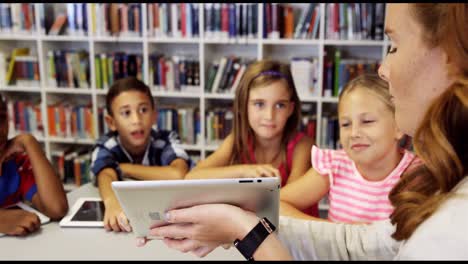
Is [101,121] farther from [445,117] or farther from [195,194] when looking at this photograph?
[445,117]

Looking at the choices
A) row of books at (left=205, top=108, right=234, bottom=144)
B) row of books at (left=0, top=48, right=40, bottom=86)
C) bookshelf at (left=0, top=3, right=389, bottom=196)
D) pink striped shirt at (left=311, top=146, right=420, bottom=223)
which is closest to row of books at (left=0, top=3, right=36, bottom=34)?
bookshelf at (left=0, top=3, right=389, bottom=196)

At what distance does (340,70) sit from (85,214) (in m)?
2.31

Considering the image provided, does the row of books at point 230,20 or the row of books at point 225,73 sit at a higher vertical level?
the row of books at point 230,20

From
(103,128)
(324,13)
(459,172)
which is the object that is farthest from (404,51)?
(103,128)

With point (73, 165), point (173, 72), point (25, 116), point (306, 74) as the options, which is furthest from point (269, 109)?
point (25, 116)

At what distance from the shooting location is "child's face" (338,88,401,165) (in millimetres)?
1456

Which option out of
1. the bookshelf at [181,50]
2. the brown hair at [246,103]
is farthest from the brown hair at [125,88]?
the bookshelf at [181,50]

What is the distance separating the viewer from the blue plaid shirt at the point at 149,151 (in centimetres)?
195

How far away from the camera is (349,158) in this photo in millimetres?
1586

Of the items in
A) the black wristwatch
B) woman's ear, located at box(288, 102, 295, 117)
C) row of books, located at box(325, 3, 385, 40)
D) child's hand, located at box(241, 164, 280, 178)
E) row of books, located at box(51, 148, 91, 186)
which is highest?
row of books, located at box(325, 3, 385, 40)

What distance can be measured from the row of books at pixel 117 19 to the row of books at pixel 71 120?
2.15 ft

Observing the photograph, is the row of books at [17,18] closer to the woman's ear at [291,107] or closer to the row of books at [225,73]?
the row of books at [225,73]

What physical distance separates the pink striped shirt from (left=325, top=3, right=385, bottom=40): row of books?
1800mm

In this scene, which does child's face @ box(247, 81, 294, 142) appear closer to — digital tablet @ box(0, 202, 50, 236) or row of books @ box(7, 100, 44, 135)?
digital tablet @ box(0, 202, 50, 236)
